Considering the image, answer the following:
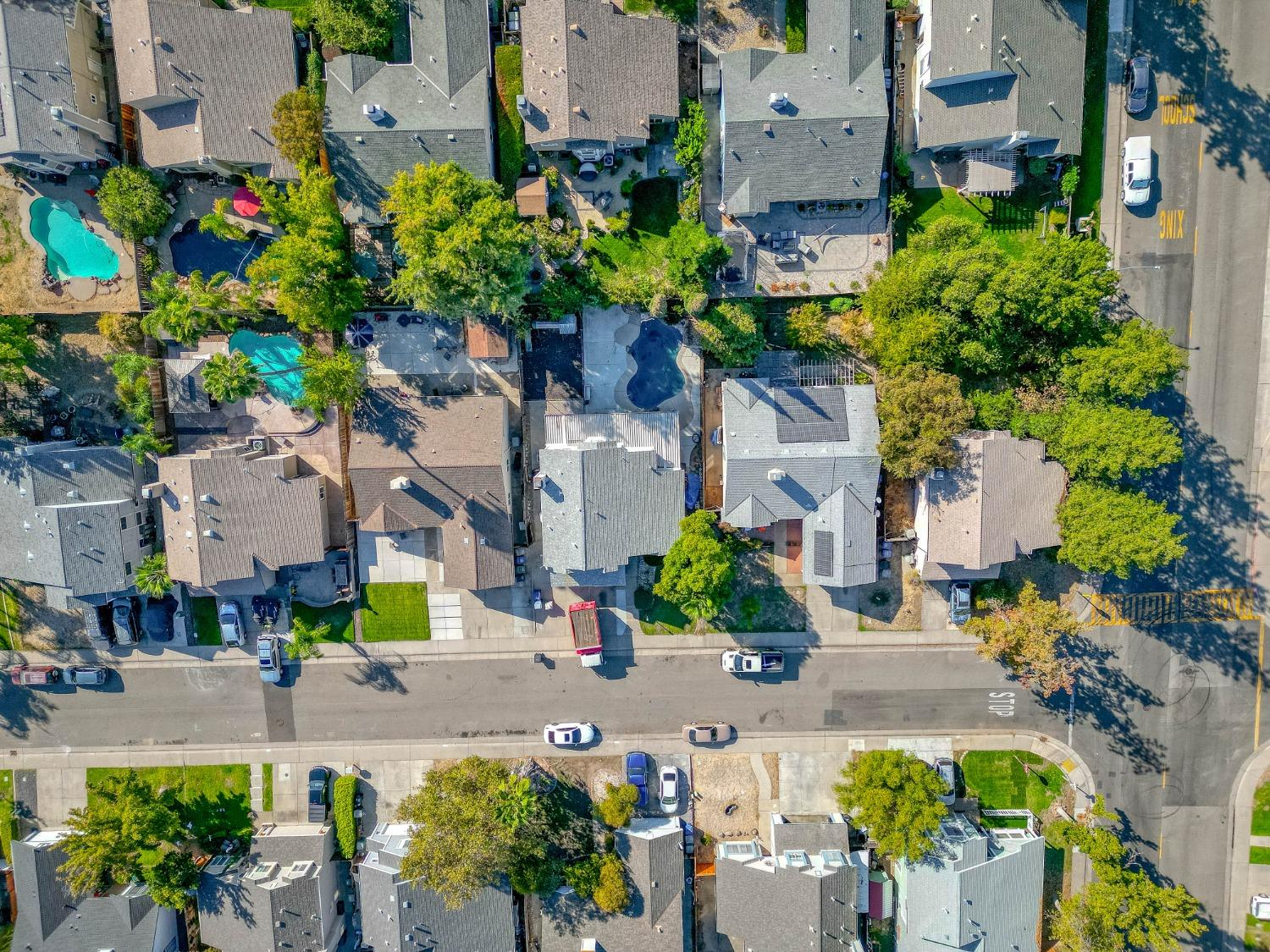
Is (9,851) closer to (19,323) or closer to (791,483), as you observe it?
(19,323)

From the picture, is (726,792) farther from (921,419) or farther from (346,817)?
(921,419)

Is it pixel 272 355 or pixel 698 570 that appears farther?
pixel 272 355

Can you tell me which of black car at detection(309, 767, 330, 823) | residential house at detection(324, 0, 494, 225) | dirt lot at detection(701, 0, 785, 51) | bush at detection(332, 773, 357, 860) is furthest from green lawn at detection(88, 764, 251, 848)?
dirt lot at detection(701, 0, 785, 51)

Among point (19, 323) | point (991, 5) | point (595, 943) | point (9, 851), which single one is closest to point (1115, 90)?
point (991, 5)

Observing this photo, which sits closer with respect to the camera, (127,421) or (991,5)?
(991,5)

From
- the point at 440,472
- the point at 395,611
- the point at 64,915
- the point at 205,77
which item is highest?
the point at 205,77

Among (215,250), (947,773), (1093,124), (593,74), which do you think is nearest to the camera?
(593,74)

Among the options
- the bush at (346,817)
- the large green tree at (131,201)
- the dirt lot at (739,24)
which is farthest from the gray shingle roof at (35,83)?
the bush at (346,817)

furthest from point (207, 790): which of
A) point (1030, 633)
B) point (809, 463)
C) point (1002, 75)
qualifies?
point (1002, 75)
